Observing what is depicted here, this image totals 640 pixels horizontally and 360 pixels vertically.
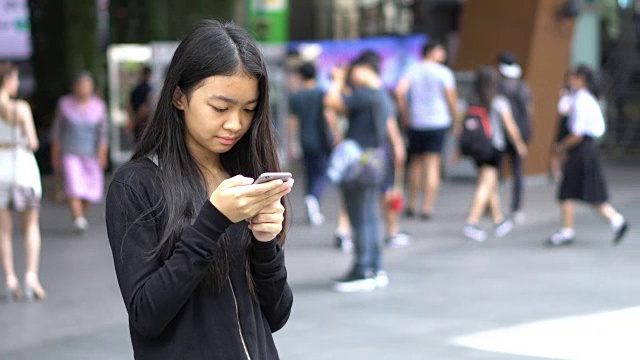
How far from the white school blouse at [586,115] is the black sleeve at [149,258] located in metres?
8.59

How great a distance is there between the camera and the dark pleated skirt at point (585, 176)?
35.3 ft

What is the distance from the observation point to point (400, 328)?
24.1ft

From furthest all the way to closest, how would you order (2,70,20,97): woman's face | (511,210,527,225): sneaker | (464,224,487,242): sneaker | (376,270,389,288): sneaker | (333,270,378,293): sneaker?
(511,210,527,225): sneaker
(464,224,487,242): sneaker
(376,270,389,288): sneaker
(333,270,378,293): sneaker
(2,70,20,97): woman's face

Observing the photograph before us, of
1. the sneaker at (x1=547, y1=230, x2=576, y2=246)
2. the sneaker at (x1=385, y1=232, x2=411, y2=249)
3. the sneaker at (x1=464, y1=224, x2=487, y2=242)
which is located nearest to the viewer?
the sneaker at (x1=547, y1=230, x2=576, y2=246)

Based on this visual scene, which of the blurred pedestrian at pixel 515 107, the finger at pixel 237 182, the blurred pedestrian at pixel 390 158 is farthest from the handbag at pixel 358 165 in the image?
the finger at pixel 237 182

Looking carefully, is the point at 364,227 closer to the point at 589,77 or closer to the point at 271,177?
the point at 589,77

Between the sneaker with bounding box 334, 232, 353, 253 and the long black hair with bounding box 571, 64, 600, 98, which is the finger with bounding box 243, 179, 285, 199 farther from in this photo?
the long black hair with bounding box 571, 64, 600, 98

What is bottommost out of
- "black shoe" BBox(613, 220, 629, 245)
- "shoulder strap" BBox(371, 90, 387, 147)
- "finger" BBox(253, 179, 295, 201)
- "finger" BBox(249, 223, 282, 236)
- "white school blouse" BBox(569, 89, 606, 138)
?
"black shoe" BBox(613, 220, 629, 245)

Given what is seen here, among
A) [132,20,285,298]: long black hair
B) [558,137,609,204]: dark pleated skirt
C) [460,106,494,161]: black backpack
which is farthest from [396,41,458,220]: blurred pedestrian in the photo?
[132,20,285,298]: long black hair

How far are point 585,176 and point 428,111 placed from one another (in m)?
2.86

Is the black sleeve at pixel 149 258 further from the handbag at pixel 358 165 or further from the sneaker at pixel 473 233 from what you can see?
the sneaker at pixel 473 233

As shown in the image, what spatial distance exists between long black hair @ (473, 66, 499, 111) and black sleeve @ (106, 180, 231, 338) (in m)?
9.77

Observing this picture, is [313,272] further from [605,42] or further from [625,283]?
[605,42]

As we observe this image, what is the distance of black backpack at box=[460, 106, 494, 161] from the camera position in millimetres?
11953
